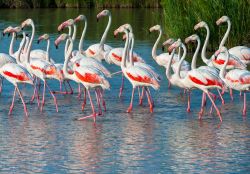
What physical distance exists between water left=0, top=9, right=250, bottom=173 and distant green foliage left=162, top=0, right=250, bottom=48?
458 cm

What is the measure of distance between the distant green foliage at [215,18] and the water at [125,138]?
4.58m

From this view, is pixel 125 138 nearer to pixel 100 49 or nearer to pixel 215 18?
pixel 100 49

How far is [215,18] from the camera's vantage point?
18922 mm

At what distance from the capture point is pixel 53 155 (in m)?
9.44

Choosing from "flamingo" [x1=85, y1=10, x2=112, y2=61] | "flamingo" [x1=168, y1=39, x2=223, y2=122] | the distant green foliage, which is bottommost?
"flamingo" [x1=168, y1=39, x2=223, y2=122]

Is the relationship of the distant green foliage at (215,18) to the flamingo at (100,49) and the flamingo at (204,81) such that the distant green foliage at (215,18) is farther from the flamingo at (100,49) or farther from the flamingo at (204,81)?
the flamingo at (204,81)

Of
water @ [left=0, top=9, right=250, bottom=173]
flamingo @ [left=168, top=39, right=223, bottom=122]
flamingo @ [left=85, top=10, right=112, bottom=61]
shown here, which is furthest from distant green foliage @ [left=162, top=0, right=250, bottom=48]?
flamingo @ [left=168, top=39, right=223, bottom=122]

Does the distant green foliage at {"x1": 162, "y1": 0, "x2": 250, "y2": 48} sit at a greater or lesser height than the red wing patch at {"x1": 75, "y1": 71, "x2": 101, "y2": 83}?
greater

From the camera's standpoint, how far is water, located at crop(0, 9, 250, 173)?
8945 millimetres

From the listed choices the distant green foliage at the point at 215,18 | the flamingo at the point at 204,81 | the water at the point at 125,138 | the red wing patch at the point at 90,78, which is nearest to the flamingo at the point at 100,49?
the water at the point at 125,138

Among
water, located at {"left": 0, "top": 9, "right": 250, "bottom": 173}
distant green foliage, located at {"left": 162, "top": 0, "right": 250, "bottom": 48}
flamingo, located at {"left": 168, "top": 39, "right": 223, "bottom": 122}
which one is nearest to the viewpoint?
water, located at {"left": 0, "top": 9, "right": 250, "bottom": 173}

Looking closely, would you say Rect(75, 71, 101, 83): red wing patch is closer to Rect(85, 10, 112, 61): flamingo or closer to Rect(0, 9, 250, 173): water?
Rect(0, 9, 250, 173): water

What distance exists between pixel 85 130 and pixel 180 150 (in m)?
1.74

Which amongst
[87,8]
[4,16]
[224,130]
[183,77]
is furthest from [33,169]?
[87,8]
